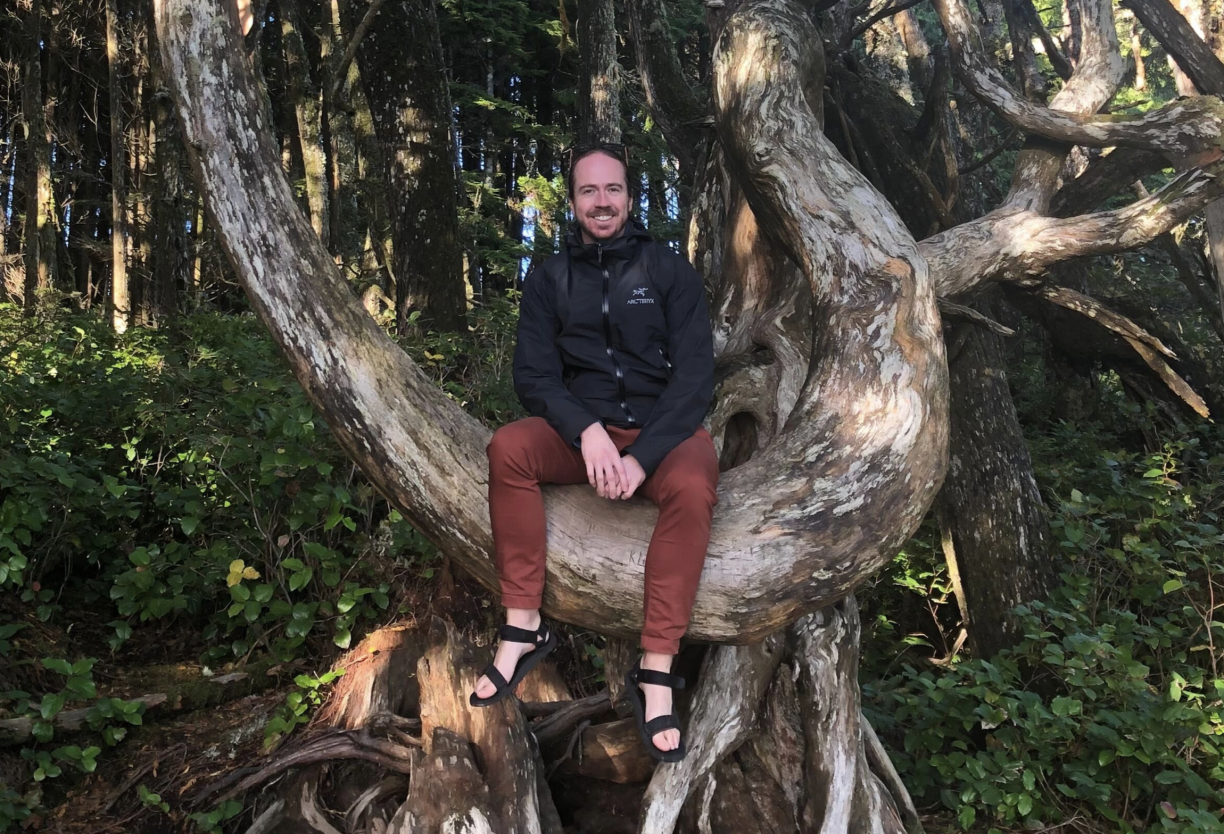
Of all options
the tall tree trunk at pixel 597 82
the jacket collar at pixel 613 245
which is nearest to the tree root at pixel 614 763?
the jacket collar at pixel 613 245

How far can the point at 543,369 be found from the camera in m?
3.08

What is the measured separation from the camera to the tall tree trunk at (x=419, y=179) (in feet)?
24.8

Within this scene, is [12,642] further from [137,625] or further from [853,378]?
[853,378]

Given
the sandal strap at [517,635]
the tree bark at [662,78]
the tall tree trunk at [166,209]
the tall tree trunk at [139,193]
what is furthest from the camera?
the tall tree trunk at [139,193]

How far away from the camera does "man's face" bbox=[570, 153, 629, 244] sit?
3.13 meters

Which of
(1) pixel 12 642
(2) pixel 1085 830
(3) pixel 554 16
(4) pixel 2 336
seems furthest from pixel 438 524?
(3) pixel 554 16

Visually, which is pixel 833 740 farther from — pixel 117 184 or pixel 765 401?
pixel 117 184

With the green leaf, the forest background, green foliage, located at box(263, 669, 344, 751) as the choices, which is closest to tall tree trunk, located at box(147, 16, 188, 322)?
the forest background

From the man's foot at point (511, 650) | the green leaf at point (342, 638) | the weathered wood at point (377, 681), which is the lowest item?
the weathered wood at point (377, 681)

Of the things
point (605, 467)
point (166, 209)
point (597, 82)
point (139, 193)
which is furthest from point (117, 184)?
point (605, 467)

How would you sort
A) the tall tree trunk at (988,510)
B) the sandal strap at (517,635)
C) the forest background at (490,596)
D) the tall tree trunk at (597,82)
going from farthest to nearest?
the tall tree trunk at (597,82) < the tall tree trunk at (988,510) < the forest background at (490,596) < the sandal strap at (517,635)

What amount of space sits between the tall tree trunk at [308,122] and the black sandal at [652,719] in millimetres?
8160

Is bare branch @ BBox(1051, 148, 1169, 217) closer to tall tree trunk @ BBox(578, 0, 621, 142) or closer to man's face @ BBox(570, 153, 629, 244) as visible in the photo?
man's face @ BBox(570, 153, 629, 244)

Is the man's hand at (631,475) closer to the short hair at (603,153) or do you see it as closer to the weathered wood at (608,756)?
the short hair at (603,153)
